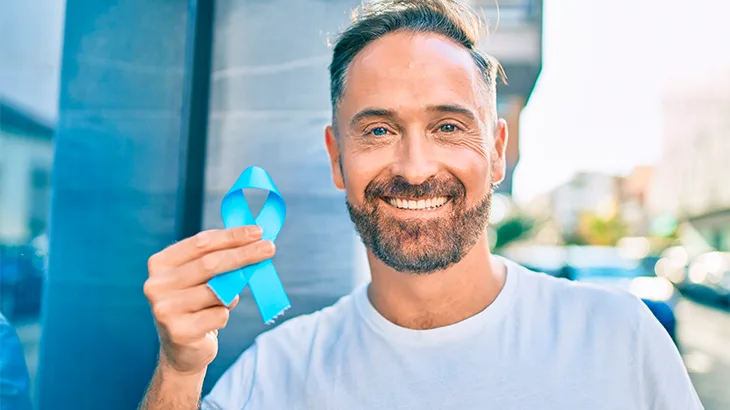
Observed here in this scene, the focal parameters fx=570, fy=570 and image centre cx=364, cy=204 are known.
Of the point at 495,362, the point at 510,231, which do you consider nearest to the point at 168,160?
the point at 495,362

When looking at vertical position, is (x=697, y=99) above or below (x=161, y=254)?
above

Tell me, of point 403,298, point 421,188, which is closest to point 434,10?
point 421,188

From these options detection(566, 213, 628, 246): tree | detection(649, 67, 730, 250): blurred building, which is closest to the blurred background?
detection(649, 67, 730, 250): blurred building

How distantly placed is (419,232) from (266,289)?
54cm

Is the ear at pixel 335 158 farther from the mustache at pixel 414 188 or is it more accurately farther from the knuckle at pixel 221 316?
the knuckle at pixel 221 316

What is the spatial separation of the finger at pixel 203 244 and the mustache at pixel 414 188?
50 cm

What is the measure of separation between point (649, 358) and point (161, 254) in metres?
1.26

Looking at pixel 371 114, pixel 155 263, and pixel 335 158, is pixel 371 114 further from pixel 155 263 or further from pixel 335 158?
pixel 155 263

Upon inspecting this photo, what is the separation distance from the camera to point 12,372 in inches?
71.5

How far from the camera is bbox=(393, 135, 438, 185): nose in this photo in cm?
158

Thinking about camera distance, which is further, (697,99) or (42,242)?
(697,99)

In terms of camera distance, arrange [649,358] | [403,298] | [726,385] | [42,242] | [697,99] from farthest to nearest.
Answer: [697,99], [726,385], [42,242], [403,298], [649,358]

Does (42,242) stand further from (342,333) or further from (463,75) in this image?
(463,75)

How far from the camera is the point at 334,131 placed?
74.2 inches
